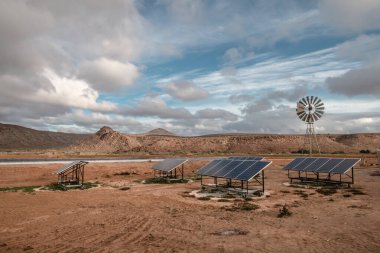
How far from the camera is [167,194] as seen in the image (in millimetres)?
26547

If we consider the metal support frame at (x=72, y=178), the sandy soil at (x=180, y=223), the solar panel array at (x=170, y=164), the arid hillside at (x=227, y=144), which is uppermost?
the arid hillside at (x=227, y=144)

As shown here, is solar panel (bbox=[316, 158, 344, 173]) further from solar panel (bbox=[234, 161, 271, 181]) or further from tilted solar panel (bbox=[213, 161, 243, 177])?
tilted solar panel (bbox=[213, 161, 243, 177])

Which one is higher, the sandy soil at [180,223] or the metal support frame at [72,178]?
the metal support frame at [72,178]

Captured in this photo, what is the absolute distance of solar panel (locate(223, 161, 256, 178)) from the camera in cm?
2606

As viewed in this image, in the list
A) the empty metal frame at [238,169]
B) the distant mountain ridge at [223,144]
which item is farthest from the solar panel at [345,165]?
the distant mountain ridge at [223,144]

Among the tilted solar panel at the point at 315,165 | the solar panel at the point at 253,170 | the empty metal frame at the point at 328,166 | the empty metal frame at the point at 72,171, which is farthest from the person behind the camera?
the empty metal frame at the point at 72,171

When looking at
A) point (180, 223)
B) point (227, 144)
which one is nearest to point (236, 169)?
point (180, 223)

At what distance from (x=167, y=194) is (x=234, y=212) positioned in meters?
8.78

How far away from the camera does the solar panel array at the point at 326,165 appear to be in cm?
2867

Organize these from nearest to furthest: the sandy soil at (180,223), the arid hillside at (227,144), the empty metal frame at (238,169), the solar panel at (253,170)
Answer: the sandy soil at (180,223) < the solar panel at (253,170) < the empty metal frame at (238,169) < the arid hillside at (227,144)

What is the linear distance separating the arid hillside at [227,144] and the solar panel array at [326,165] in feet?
271

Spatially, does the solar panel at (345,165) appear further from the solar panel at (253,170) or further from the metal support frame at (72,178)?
the metal support frame at (72,178)

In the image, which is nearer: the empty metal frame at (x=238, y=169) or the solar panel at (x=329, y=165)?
the empty metal frame at (x=238, y=169)

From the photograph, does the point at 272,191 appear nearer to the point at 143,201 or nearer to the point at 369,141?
the point at 143,201
